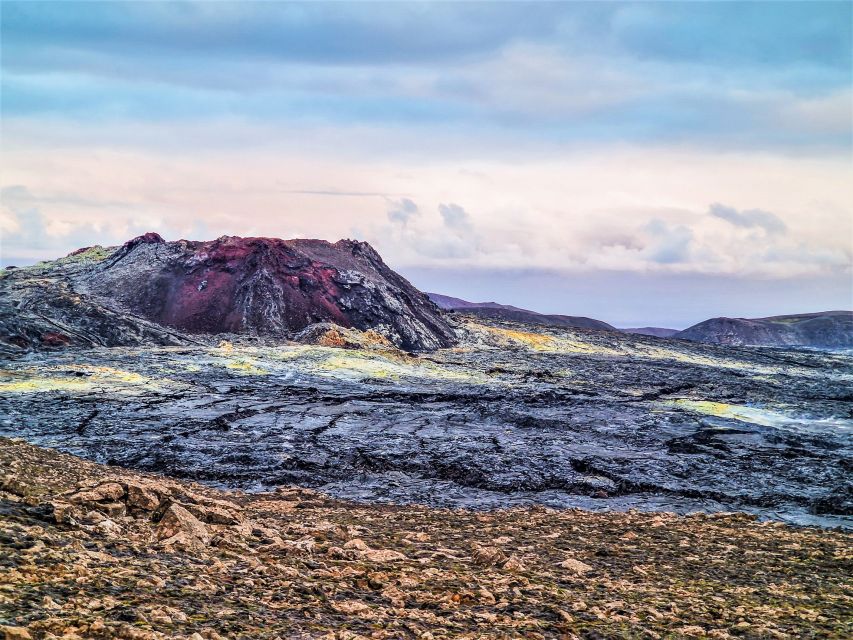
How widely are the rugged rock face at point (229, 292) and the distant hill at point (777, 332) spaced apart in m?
65.7

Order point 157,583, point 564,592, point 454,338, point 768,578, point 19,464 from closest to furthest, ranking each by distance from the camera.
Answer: point 157,583 → point 564,592 → point 768,578 → point 19,464 → point 454,338

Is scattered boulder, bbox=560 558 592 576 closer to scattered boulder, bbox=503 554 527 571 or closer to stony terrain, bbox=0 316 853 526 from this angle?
scattered boulder, bbox=503 554 527 571

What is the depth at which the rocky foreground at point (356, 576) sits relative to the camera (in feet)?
16.8

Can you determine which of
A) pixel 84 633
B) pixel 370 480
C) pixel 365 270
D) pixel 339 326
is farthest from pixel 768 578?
pixel 365 270

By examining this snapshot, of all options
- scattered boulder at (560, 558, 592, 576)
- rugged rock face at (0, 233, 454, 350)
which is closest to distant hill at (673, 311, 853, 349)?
rugged rock face at (0, 233, 454, 350)

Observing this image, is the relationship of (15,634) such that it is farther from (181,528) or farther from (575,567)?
(575,567)

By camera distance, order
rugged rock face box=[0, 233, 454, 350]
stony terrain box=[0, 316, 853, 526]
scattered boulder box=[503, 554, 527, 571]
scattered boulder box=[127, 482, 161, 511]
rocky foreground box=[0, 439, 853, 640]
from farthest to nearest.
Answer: rugged rock face box=[0, 233, 454, 350] → stony terrain box=[0, 316, 853, 526] → scattered boulder box=[503, 554, 527, 571] → scattered boulder box=[127, 482, 161, 511] → rocky foreground box=[0, 439, 853, 640]

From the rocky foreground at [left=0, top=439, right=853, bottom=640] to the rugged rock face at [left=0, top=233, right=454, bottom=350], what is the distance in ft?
119

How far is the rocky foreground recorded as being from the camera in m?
5.11

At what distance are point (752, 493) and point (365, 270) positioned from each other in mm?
48624

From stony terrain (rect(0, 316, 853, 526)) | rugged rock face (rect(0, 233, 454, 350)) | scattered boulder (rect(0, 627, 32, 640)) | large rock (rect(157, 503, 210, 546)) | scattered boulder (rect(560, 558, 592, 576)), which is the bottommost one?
stony terrain (rect(0, 316, 853, 526))

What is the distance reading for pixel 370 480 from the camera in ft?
51.6

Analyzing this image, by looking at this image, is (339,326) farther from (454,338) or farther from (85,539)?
(85,539)

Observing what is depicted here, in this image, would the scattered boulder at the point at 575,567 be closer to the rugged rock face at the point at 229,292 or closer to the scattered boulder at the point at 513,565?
the scattered boulder at the point at 513,565
